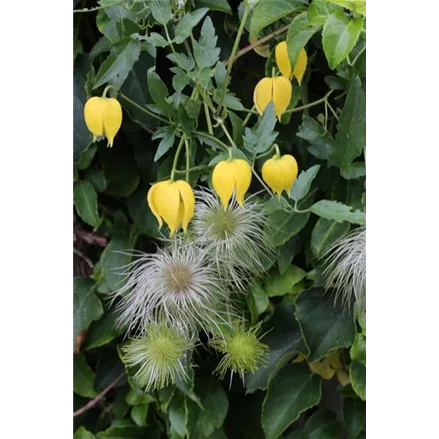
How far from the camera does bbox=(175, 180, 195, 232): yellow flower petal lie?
2.38 feet

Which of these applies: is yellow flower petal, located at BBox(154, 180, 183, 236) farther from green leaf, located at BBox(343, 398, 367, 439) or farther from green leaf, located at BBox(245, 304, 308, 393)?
green leaf, located at BBox(343, 398, 367, 439)

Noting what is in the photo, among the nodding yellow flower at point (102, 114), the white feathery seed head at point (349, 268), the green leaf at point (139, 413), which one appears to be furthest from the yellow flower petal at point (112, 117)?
the green leaf at point (139, 413)

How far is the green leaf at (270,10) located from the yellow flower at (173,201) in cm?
21

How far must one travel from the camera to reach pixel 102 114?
2.44 feet

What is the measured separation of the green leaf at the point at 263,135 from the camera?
0.74m

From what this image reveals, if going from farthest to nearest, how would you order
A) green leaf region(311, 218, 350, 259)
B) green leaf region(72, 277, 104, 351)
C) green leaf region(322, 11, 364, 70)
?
green leaf region(72, 277, 104, 351), green leaf region(311, 218, 350, 259), green leaf region(322, 11, 364, 70)

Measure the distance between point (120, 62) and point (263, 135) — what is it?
200mm

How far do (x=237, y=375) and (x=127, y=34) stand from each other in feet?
1.59

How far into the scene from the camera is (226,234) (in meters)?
0.81

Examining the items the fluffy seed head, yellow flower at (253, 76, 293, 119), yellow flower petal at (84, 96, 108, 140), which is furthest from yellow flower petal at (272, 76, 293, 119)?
the fluffy seed head

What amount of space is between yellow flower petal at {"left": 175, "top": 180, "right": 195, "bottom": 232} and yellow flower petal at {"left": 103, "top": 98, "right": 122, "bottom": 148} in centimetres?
11

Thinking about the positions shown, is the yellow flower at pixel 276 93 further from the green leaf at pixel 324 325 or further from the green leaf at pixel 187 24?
the green leaf at pixel 324 325
